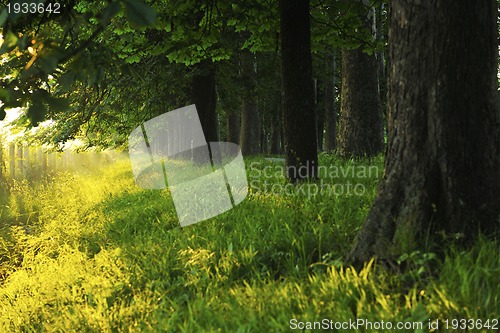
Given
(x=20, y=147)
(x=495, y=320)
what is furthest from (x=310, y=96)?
(x=20, y=147)

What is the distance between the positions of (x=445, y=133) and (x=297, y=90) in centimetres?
341

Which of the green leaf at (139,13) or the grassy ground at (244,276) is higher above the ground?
the green leaf at (139,13)

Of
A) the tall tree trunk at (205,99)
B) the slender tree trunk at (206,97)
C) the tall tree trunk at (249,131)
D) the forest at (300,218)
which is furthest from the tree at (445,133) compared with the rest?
the tall tree trunk at (249,131)

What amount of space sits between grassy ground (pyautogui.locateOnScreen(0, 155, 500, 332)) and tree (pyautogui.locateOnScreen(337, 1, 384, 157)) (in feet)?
12.0

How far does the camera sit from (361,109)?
32.4ft

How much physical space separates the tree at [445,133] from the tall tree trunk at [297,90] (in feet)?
10.0

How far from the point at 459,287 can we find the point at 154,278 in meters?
2.42

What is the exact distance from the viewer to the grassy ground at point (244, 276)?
248 cm

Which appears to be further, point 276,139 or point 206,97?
point 276,139

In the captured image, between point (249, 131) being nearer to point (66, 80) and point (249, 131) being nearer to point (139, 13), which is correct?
point (66, 80)

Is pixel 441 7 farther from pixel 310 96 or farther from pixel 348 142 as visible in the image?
pixel 348 142

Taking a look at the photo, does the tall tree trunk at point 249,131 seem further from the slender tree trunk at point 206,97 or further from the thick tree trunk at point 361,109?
the thick tree trunk at point 361,109

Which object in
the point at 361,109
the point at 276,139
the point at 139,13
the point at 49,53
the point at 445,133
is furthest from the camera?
the point at 276,139

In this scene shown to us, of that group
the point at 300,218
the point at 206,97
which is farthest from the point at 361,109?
the point at 300,218
